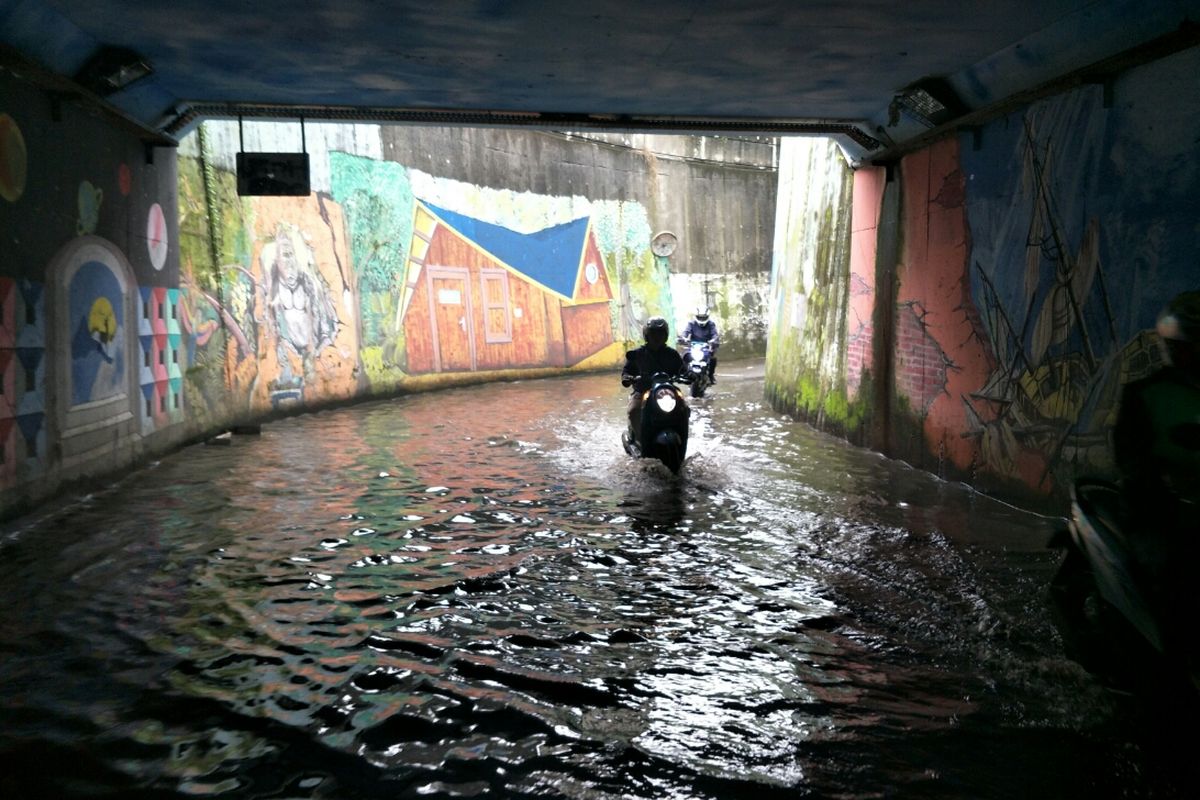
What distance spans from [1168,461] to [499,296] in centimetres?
1981

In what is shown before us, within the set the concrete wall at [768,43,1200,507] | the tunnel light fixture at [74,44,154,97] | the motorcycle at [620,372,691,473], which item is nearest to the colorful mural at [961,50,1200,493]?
the concrete wall at [768,43,1200,507]

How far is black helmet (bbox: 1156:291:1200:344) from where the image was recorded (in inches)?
134

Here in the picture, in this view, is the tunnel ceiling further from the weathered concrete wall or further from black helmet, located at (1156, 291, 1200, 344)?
the weathered concrete wall

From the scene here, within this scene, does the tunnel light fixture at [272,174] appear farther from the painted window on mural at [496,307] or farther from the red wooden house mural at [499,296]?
the painted window on mural at [496,307]

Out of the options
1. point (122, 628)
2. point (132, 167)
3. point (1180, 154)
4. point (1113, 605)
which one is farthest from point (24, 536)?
point (1180, 154)

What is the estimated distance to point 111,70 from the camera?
8.02m

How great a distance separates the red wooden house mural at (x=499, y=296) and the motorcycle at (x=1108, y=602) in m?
16.5

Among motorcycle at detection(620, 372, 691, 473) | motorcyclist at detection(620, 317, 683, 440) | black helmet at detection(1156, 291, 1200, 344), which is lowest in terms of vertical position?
motorcycle at detection(620, 372, 691, 473)

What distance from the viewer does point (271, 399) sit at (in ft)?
47.7

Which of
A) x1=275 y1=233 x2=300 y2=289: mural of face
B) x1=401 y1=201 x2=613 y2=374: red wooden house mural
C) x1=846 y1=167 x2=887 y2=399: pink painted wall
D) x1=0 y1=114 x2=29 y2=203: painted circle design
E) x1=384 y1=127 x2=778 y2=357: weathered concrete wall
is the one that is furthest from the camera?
x1=384 y1=127 x2=778 y2=357: weathered concrete wall

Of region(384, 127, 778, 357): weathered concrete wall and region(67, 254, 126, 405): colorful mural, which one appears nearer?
region(67, 254, 126, 405): colorful mural

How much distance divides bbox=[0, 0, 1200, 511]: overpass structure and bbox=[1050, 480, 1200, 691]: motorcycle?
10.8 feet

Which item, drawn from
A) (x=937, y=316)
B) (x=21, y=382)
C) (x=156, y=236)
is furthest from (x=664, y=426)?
(x=156, y=236)

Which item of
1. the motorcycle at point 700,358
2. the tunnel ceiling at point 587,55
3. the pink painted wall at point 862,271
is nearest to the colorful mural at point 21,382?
the tunnel ceiling at point 587,55
